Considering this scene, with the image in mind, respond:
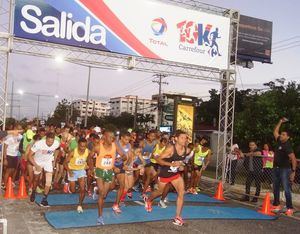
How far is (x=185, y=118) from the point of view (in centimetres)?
2475

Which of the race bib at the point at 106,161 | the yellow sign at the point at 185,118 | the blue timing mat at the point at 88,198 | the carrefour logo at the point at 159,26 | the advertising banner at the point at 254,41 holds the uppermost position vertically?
the advertising banner at the point at 254,41

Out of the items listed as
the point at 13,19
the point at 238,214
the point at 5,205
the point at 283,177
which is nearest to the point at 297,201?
A: the point at 283,177

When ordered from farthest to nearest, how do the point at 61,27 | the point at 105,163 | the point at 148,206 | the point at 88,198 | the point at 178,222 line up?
the point at 61,27 < the point at 88,198 < the point at 148,206 < the point at 105,163 < the point at 178,222

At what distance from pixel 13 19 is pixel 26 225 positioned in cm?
650

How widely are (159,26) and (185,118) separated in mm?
11231

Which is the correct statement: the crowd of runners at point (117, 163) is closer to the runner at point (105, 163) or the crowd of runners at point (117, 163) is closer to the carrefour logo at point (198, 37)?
the runner at point (105, 163)

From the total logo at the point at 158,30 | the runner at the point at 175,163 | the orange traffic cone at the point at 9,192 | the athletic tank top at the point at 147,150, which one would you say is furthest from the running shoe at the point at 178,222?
the total logo at the point at 158,30

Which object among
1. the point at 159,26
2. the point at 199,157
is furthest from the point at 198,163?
the point at 159,26

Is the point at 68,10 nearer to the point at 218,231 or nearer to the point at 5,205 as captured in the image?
the point at 5,205

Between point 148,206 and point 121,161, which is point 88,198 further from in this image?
point 121,161

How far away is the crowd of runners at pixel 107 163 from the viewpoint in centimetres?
870

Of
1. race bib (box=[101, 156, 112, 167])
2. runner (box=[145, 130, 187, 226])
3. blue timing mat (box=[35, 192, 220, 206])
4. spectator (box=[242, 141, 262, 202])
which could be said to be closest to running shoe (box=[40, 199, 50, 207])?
blue timing mat (box=[35, 192, 220, 206])

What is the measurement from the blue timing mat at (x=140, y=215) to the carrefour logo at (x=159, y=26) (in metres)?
6.19

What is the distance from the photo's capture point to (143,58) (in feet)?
45.9
